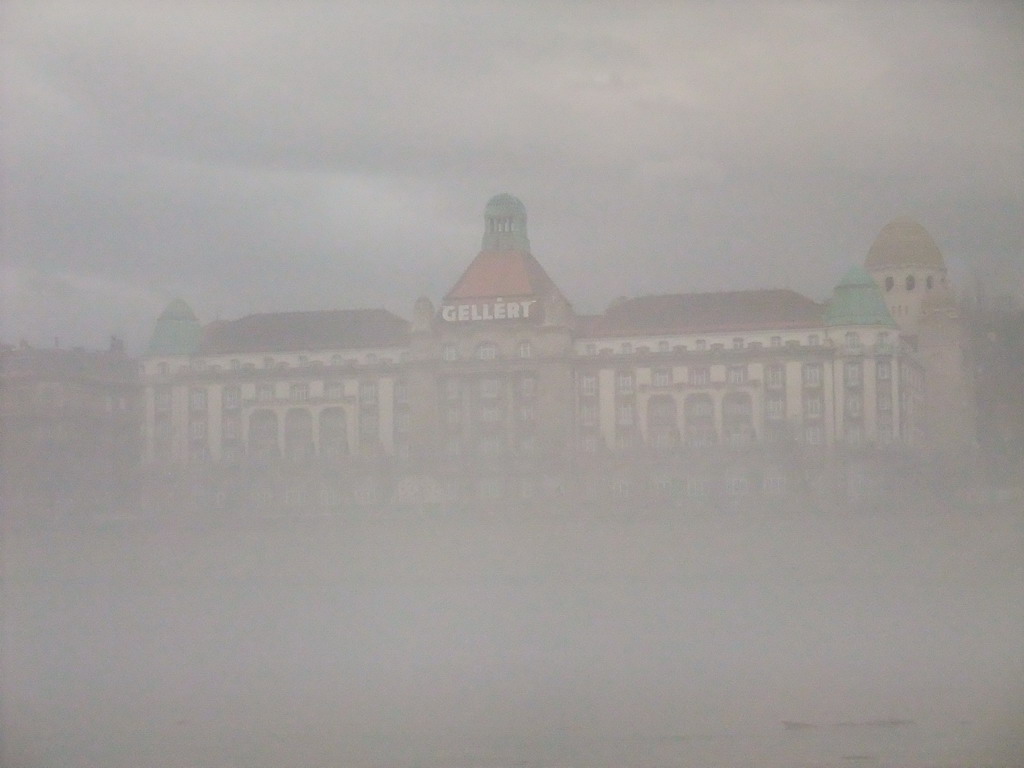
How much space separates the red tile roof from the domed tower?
217 cm

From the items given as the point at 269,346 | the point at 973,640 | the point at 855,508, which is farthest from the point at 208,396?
the point at 973,640

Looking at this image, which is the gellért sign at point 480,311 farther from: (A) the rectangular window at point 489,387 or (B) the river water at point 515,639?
(B) the river water at point 515,639

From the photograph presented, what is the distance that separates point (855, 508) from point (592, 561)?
183cm

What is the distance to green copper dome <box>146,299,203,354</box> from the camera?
1043 cm

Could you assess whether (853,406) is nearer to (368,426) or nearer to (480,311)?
(480,311)

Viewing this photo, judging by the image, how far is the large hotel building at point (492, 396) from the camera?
33.9 ft

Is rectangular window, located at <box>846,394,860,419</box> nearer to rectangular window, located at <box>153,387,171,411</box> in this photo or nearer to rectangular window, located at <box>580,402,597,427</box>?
rectangular window, located at <box>580,402,597,427</box>

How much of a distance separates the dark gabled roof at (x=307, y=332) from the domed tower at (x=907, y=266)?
321cm

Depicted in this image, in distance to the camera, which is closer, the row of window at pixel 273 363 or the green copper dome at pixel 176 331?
the green copper dome at pixel 176 331

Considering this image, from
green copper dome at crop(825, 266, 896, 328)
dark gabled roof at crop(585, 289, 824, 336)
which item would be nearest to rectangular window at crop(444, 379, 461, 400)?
dark gabled roof at crop(585, 289, 824, 336)

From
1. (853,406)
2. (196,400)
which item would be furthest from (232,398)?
(853,406)

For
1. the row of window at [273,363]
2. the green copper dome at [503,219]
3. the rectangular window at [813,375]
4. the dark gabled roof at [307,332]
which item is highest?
the green copper dome at [503,219]

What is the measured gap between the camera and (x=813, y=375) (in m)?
10.2

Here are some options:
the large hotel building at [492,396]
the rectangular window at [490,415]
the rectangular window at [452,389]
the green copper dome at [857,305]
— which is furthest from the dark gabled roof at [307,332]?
the green copper dome at [857,305]
